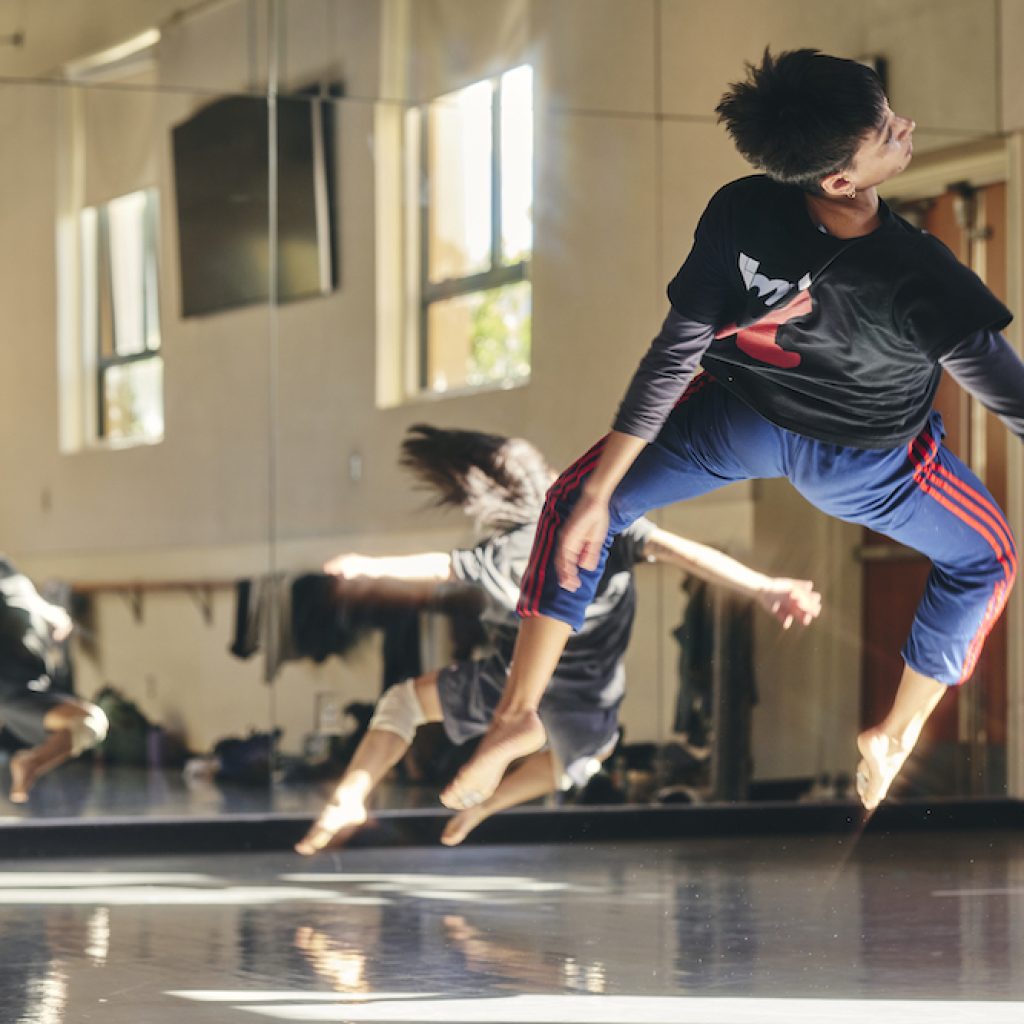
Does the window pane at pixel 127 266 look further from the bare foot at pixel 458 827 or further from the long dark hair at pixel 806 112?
the long dark hair at pixel 806 112

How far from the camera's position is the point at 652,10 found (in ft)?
20.7

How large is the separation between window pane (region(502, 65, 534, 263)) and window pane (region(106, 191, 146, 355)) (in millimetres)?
1261

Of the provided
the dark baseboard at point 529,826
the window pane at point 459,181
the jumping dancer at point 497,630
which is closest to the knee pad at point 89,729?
the dark baseboard at point 529,826

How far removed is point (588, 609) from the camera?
6.33 metres

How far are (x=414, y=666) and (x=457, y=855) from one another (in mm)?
682

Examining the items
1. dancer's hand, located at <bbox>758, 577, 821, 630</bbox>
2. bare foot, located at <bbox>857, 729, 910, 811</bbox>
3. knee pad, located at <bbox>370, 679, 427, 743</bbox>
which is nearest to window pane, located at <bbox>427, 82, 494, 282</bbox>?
knee pad, located at <bbox>370, 679, 427, 743</bbox>

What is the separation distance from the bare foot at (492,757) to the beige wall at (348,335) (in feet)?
9.11

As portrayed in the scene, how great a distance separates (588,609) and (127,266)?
2.00 m

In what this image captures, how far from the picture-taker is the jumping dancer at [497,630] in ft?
20.2

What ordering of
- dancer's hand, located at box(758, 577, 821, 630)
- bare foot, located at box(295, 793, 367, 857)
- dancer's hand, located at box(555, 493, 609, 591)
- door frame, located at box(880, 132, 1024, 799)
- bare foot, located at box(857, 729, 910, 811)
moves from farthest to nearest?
door frame, located at box(880, 132, 1024, 799)
bare foot, located at box(295, 793, 367, 857)
dancer's hand, located at box(758, 577, 821, 630)
bare foot, located at box(857, 729, 910, 811)
dancer's hand, located at box(555, 493, 609, 591)

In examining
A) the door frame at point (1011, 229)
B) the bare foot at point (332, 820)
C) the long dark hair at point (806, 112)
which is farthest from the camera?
the door frame at point (1011, 229)

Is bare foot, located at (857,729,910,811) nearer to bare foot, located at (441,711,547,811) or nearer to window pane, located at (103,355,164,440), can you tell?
bare foot, located at (441,711,547,811)

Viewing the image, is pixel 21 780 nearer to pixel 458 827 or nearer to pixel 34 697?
pixel 34 697

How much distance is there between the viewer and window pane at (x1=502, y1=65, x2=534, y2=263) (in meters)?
6.29
